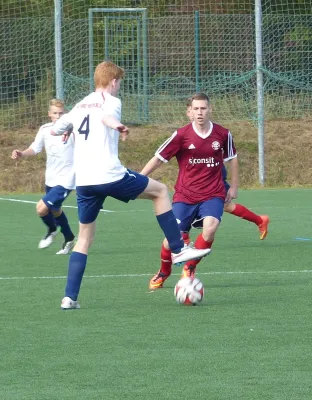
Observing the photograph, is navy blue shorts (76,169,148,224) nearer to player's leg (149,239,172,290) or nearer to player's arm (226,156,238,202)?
player's leg (149,239,172,290)

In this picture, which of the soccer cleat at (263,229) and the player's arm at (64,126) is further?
the soccer cleat at (263,229)

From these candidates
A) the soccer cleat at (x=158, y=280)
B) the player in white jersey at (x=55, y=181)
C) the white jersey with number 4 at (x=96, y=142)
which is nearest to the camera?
the white jersey with number 4 at (x=96, y=142)

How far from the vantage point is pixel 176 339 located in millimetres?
6562

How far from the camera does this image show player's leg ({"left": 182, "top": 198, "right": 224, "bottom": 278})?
8500mm

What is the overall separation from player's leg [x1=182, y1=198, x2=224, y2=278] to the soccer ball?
0.51m

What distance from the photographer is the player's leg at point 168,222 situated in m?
7.79

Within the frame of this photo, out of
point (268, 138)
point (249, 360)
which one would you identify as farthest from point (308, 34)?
point (249, 360)

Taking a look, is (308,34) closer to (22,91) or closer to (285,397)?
(22,91)

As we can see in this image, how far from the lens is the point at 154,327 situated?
6973mm

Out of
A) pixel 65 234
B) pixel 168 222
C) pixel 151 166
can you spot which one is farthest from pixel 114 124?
pixel 65 234

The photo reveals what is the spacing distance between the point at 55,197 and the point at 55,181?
1.15 feet

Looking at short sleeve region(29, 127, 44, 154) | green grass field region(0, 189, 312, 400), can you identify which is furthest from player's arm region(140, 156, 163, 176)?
short sleeve region(29, 127, 44, 154)

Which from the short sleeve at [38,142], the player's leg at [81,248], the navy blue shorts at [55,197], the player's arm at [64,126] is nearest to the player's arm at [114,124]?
the player's arm at [64,126]

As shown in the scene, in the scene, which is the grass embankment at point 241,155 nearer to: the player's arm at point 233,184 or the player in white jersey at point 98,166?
the player's arm at point 233,184
